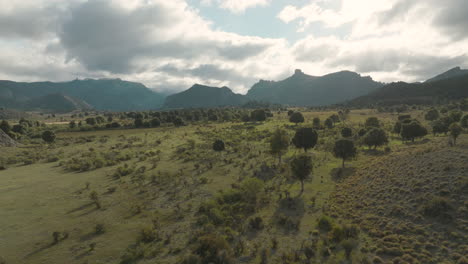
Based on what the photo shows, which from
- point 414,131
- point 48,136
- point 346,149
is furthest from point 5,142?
point 414,131

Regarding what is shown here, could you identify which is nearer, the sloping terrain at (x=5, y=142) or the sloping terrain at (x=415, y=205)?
the sloping terrain at (x=415, y=205)

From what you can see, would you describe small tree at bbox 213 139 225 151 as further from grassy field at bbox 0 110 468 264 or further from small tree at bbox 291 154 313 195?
small tree at bbox 291 154 313 195

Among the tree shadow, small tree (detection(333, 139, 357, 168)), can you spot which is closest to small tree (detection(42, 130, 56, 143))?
the tree shadow

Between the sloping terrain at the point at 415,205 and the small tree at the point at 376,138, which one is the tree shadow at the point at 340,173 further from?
the small tree at the point at 376,138

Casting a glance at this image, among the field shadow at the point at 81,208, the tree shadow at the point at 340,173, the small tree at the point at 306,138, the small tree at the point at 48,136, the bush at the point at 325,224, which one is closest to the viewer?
the bush at the point at 325,224

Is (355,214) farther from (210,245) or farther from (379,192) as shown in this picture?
(210,245)

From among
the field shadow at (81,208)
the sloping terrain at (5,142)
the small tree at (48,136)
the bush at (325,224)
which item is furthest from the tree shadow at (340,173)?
the sloping terrain at (5,142)

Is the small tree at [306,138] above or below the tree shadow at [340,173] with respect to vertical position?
above
